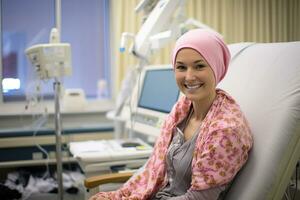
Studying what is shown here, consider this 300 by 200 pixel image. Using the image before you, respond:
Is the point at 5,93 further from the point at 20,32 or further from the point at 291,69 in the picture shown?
the point at 291,69

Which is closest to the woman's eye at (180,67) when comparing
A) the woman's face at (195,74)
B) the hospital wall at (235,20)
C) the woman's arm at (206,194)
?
the woman's face at (195,74)

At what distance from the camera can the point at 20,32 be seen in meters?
3.27

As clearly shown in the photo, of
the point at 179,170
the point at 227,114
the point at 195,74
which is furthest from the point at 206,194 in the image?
the point at 195,74

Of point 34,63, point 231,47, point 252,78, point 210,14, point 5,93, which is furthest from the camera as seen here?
point 210,14

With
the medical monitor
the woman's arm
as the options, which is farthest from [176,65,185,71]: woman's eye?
the medical monitor

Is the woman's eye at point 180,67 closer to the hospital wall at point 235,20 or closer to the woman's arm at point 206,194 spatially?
the woman's arm at point 206,194

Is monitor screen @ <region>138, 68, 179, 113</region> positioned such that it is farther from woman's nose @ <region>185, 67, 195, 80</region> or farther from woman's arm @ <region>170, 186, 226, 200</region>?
woman's arm @ <region>170, 186, 226, 200</region>

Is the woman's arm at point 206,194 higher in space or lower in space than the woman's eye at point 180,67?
lower

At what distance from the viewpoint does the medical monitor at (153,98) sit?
2.08 meters

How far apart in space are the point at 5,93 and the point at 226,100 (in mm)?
2218

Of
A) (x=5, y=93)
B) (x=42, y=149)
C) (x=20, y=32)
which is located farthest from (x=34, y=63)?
(x=20, y=32)

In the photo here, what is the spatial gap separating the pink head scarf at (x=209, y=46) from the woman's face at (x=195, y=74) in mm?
16

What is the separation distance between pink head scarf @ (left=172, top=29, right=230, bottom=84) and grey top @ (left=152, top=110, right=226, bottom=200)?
10.6 inches

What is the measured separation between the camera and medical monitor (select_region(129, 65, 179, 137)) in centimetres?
208
